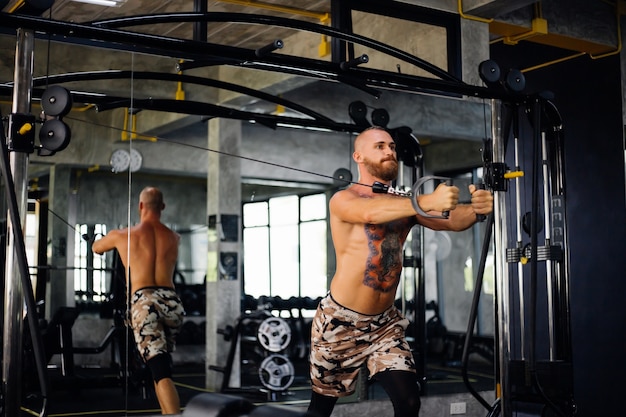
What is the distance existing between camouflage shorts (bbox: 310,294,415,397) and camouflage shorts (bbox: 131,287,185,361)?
3.01 ft

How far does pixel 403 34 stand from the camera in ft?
18.0

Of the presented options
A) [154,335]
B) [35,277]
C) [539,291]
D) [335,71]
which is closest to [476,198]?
[335,71]

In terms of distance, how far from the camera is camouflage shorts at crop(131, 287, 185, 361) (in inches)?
179

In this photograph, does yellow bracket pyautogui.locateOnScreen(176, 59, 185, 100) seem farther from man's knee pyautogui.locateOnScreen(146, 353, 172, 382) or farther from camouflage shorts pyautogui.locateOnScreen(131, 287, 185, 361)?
man's knee pyautogui.locateOnScreen(146, 353, 172, 382)

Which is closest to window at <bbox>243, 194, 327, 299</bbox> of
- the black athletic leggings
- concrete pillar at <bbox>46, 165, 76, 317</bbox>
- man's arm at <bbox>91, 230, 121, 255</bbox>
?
man's arm at <bbox>91, 230, 121, 255</bbox>

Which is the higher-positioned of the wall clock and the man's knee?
the wall clock

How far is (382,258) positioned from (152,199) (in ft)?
4.54

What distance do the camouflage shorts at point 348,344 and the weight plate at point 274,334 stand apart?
3.25 ft

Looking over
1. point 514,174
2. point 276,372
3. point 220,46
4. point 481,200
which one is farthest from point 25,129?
point 276,372

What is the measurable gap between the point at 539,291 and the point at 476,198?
2.89 meters

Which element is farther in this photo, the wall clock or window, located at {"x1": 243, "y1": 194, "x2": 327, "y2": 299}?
window, located at {"x1": 243, "y1": 194, "x2": 327, "y2": 299}

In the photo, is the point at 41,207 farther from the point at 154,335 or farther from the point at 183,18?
the point at 183,18

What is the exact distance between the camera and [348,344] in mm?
4184

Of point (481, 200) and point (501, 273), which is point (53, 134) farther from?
point (501, 273)
